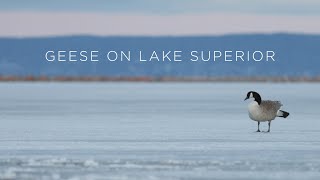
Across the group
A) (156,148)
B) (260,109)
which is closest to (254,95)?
(260,109)

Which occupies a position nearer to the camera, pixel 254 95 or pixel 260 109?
pixel 260 109

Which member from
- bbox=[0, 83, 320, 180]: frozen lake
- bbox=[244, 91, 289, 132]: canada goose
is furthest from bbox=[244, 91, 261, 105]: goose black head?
bbox=[0, 83, 320, 180]: frozen lake

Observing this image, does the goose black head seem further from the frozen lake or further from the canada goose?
the frozen lake

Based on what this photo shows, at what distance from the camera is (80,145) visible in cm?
1011

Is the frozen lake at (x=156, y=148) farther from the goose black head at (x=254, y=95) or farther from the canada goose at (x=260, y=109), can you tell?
the goose black head at (x=254, y=95)

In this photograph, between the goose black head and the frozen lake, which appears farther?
the goose black head

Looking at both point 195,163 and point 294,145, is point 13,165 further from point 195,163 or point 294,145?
point 294,145

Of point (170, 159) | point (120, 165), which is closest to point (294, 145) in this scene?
point (170, 159)

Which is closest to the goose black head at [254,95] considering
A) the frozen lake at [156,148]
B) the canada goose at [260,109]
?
the canada goose at [260,109]

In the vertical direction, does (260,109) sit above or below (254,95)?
below

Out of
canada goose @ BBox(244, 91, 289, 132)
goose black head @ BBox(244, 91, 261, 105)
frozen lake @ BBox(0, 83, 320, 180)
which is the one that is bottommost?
frozen lake @ BBox(0, 83, 320, 180)

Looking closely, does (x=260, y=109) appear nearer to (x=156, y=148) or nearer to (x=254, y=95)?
(x=254, y=95)

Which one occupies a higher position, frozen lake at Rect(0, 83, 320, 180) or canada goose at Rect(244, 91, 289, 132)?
canada goose at Rect(244, 91, 289, 132)

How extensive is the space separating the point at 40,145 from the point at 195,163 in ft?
7.64
